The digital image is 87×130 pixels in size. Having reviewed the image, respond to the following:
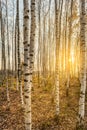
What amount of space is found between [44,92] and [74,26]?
28.2 ft

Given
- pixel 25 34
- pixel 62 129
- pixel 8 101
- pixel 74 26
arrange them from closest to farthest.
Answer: pixel 25 34, pixel 62 129, pixel 8 101, pixel 74 26

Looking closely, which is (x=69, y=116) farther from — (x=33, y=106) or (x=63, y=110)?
(x=33, y=106)

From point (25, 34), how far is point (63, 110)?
289 inches

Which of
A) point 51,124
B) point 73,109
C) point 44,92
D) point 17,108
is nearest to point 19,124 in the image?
point 51,124

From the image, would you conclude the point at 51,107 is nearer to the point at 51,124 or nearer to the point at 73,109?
the point at 73,109

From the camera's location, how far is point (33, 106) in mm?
13688

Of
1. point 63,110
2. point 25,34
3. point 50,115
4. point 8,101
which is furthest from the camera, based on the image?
point 8,101

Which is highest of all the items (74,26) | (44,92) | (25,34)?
(74,26)

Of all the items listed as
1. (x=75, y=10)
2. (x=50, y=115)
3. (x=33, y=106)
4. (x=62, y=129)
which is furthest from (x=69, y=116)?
(x=75, y=10)

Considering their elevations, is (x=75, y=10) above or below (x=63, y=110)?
above

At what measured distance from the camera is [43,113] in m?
12.2

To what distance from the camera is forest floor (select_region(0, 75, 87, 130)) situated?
33.8 ft

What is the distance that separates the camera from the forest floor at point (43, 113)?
406 inches

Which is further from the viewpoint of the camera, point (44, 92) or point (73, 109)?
point (44, 92)
